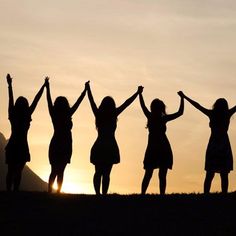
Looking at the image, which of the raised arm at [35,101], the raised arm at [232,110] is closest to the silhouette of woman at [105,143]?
the raised arm at [35,101]

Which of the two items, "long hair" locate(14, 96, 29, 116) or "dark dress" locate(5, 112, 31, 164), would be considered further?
"dark dress" locate(5, 112, 31, 164)

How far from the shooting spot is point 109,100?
20703mm

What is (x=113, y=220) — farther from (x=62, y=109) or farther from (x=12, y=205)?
(x=62, y=109)

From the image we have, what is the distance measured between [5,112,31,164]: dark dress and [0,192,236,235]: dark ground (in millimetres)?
1200

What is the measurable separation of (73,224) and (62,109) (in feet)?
14.5

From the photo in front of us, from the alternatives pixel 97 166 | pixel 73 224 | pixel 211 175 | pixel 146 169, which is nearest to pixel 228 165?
pixel 211 175

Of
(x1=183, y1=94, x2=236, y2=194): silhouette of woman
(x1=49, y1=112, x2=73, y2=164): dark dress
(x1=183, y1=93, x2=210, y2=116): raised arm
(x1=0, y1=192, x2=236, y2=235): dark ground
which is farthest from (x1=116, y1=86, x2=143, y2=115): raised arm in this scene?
(x1=0, y1=192, x2=236, y2=235): dark ground

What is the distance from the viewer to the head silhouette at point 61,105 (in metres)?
20.9

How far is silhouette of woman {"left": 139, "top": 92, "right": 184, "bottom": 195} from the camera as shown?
21062mm

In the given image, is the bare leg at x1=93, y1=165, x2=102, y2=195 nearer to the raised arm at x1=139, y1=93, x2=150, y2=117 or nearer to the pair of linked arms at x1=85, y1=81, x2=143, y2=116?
the pair of linked arms at x1=85, y1=81, x2=143, y2=116

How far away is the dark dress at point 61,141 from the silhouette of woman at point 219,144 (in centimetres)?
374

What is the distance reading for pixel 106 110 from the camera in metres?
20.7

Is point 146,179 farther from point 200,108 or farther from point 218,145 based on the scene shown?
point 200,108

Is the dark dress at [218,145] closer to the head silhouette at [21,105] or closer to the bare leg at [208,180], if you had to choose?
the bare leg at [208,180]
